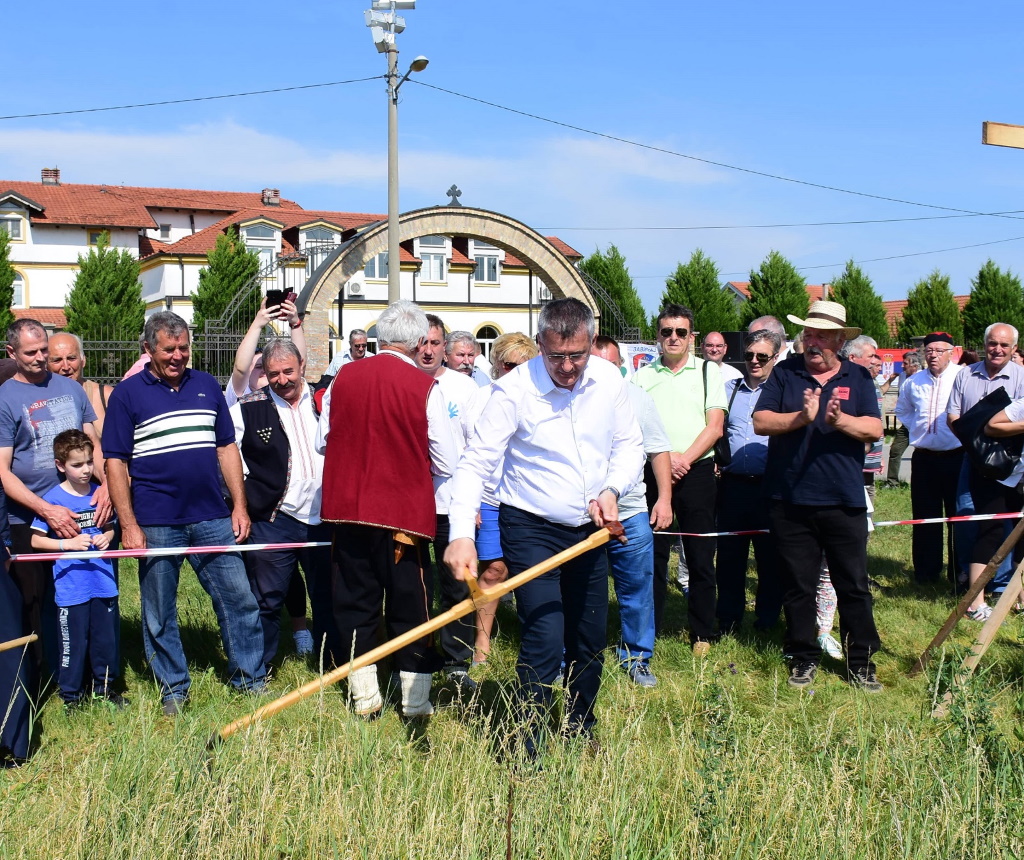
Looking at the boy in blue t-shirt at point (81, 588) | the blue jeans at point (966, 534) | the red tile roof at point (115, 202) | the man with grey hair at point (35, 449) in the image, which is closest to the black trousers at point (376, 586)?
the boy in blue t-shirt at point (81, 588)

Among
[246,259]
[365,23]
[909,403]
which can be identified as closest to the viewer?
[909,403]

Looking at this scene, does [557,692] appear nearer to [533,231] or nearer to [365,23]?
[365,23]

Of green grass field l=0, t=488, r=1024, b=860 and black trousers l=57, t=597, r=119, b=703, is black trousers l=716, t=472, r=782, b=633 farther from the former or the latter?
black trousers l=57, t=597, r=119, b=703

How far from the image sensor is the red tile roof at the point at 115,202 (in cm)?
5131

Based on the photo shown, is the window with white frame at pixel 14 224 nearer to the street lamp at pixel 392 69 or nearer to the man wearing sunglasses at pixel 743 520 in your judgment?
the street lamp at pixel 392 69

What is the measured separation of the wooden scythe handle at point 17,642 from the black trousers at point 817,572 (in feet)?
12.8

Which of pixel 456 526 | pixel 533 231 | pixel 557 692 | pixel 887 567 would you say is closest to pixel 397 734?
pixel 557 692

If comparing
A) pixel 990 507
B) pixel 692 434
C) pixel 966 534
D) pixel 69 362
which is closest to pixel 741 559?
pixel 692 434

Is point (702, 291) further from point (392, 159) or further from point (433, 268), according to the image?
point (392, 159)

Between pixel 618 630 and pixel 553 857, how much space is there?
356cm

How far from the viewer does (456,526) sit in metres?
4.16

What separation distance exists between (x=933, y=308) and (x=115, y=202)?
137ft

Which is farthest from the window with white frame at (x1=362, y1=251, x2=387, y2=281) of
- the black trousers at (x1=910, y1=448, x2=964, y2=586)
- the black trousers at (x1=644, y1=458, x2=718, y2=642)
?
the black trousers at (x1=644, y1=458, x2=718, y2=642)

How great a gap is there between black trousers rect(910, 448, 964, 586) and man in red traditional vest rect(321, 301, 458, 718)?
5052mm
